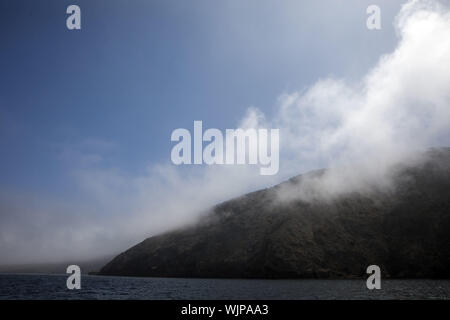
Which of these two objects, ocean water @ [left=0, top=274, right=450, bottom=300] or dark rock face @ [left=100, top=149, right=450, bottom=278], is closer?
ocean water @ [left=0, top=274, right=450, bottom=300]

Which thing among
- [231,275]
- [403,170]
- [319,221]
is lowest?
[231,275]

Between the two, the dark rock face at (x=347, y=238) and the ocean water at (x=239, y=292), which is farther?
the dark rock face at (x=347, y=238)

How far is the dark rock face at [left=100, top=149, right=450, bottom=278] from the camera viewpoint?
502ft

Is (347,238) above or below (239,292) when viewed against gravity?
above

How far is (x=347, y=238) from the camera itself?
549 feet

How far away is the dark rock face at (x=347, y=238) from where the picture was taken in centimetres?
15288

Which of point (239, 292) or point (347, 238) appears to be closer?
point (239, 292)

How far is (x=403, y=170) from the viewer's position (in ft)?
643

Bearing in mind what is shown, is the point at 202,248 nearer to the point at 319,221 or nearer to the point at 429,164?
the point at 319,221
